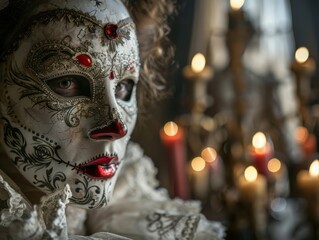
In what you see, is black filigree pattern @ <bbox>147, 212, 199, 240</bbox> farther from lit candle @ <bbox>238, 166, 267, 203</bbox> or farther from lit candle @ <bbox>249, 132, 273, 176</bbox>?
lit candle @ <bbox>249, 132, 273, 176</bbox>

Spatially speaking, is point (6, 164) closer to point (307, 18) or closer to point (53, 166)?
point (53, 166)

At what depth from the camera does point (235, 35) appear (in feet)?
5.38

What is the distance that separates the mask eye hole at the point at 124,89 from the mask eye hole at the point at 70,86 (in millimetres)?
59

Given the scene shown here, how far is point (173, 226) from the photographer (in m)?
1.13

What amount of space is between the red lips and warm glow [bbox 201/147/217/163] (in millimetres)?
797

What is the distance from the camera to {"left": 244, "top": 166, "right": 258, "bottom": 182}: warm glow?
1.52 metres

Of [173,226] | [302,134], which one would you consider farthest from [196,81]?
[173,226]

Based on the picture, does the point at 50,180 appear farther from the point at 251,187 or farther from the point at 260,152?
the point at 260,152

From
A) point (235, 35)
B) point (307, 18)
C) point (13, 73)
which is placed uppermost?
point (307, 18)

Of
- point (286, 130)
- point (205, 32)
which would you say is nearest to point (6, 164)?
point (286, 130)

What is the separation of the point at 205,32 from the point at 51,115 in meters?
1.43

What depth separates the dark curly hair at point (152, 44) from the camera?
120 centimetres

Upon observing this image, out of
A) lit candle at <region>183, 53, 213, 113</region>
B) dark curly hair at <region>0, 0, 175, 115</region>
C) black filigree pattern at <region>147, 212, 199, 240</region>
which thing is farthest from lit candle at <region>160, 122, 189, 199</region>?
black filigree pattern at <region>147, 212, 199, 240</region>

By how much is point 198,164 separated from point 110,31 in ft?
2.66
